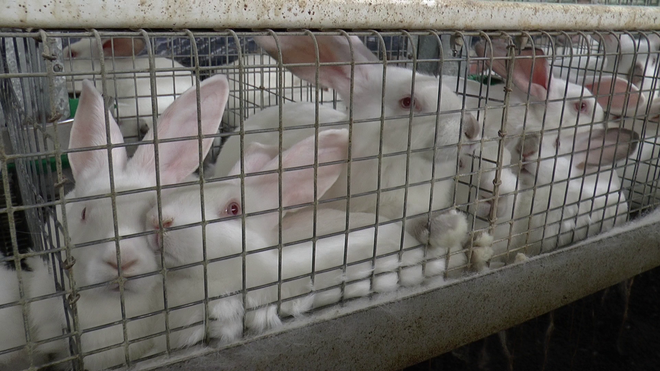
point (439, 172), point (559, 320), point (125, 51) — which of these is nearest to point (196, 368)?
point (439, 172)

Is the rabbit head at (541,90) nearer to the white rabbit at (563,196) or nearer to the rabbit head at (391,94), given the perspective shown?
the white rabbit at (563,196)

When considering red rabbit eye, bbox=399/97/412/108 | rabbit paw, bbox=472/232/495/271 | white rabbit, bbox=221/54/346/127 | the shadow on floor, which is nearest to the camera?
rabbit paw, bbox=472/232/495/271

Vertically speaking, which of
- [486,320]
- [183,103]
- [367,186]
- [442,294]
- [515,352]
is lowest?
[515,352]

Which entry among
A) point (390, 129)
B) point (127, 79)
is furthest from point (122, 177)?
point (127, 79)

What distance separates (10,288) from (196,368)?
457mm

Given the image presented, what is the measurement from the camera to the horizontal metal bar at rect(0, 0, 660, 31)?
69cm

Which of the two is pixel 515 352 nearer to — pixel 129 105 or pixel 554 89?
pixel 554 89

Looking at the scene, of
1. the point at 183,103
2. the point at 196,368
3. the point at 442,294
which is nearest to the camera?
the point at 196,368

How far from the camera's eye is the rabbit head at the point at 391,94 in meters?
1.24

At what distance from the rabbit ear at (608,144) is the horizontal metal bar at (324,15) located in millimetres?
279

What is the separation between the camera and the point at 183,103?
1.00 meters

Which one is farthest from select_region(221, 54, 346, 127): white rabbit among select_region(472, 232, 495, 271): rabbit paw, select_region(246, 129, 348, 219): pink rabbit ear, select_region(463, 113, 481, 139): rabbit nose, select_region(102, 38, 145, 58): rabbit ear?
select_region(472, 232, 495, 271): rabbit paw

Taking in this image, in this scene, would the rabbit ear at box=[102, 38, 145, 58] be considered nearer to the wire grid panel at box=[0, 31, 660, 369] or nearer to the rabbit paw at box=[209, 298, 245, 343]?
the wire grid panel at box=[0, 31, 660, 369]

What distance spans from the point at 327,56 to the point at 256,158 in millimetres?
343
